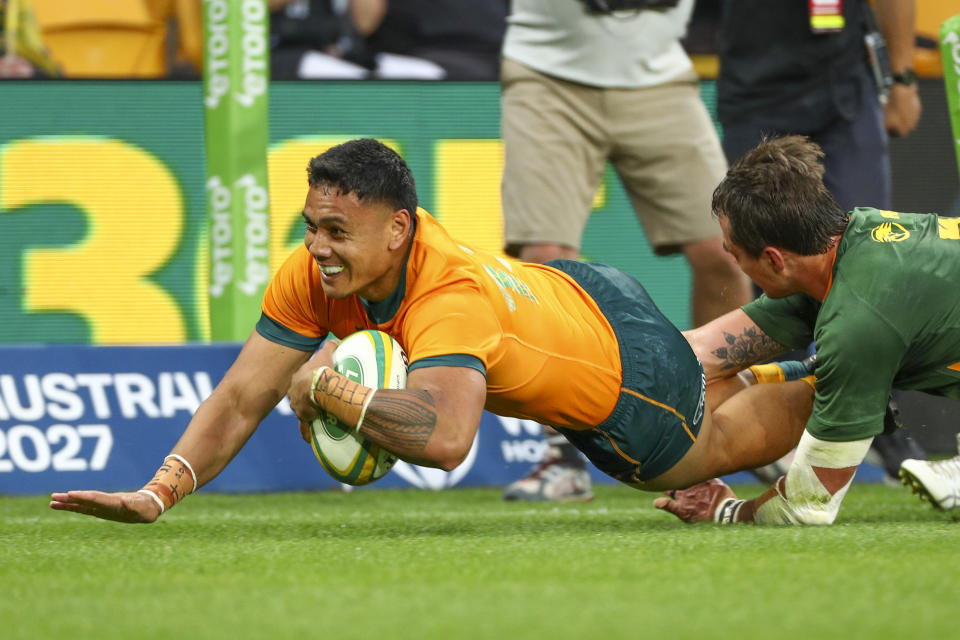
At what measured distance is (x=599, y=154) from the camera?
18.5 feet

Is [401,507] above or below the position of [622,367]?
below

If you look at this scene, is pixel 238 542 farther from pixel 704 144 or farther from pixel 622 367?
pixel 704 144

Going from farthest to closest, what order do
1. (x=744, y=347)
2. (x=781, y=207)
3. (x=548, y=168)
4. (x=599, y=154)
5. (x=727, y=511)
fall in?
(x=599, y=154) < (x=548, y=168) < (x=744, y=347) < (x=727, y=511) < (x=781, y=207)

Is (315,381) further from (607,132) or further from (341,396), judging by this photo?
(607,132)

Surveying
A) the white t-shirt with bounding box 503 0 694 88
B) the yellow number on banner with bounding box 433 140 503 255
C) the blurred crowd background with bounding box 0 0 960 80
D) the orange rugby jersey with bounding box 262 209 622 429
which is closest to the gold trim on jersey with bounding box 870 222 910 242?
the orange rugby jersey with bounding box 262 209 622 429

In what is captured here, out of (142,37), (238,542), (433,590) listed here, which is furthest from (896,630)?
(142,37)

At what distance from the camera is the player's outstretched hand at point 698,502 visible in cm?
434

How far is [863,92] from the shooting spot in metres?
5.82

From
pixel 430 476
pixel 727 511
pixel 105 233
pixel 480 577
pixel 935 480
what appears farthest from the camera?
pixel 105 233

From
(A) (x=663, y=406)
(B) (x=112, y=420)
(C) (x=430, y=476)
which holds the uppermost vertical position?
(A) (x=663, y=406)

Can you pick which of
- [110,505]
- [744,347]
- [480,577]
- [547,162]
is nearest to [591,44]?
[547,162]

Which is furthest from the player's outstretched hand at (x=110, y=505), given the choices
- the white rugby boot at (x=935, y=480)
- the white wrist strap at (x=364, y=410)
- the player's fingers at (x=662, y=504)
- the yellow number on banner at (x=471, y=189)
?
the yellow number on banner at (x=471, y=189)

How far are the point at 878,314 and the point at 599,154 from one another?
78.8 inches

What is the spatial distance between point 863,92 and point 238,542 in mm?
3222
